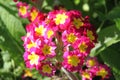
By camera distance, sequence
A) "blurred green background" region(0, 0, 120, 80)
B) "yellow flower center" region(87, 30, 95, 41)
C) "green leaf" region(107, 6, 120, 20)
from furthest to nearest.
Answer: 1. "green leaf" region(107, 6, 120, 20)
2. "blurred green background" region(0, 0, 120, 80)
3. "yellow flower center" region(87, 30, 95, 41)

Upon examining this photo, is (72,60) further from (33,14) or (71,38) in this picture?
(33,14)

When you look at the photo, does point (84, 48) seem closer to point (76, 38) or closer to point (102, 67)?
point (76, 38)

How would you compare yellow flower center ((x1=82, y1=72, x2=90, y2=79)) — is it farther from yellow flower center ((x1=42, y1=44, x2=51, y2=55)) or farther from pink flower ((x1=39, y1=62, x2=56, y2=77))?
yellow flower center ((x1=42, y1=44, x2=51, y2=55))

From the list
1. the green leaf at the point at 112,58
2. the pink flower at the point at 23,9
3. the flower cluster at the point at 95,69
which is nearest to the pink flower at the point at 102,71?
the flower cluster at the point at 95,69

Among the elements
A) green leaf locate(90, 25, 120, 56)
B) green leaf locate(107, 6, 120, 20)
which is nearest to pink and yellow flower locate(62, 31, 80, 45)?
green leaf locate(90, 25, 120, 56)

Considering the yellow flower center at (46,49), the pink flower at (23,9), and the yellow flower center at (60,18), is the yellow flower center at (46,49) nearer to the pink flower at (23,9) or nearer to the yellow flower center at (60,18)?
the yellow flower center at (60,18)

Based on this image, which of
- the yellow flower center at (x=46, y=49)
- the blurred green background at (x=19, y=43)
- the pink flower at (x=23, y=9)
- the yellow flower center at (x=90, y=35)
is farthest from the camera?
the pink flower at (x=23, y=9)

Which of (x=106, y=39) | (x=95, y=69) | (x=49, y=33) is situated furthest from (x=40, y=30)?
(x=95, y=69)
